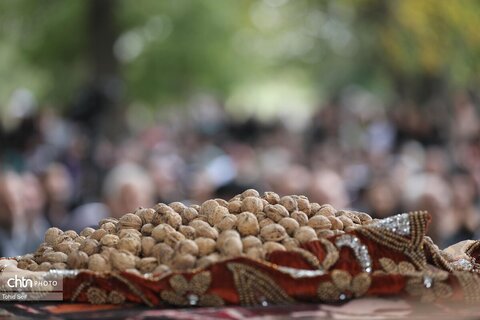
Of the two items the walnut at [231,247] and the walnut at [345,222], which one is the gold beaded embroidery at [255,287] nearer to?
the walnut at [231,247]

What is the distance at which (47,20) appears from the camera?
16188 millimetres

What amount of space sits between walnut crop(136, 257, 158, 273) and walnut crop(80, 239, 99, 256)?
148 mm

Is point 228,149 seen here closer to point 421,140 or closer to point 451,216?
point 421,140

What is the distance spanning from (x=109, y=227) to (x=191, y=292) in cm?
42

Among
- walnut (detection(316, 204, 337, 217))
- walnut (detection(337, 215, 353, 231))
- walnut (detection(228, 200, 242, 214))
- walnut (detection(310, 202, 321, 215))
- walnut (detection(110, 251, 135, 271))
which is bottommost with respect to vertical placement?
walnut (detection(110, 251, 135, 271))

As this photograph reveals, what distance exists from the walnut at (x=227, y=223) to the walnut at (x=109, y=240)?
270 millimetres

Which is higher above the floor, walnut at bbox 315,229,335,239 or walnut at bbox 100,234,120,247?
walnut at bbox 100,234,120,247

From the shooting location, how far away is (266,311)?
2.37m

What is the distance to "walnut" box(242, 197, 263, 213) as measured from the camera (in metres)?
2.64

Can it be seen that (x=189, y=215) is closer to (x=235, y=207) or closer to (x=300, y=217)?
(x=235, y=207)

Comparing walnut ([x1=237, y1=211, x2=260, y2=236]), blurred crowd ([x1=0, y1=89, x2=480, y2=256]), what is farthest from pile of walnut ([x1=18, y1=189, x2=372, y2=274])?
blurred crowd ([x1=0, y1=89, x2=480, y2=256])

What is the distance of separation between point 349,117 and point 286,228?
1802 centimetres

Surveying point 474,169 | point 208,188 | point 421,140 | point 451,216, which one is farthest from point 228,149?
point 451,216

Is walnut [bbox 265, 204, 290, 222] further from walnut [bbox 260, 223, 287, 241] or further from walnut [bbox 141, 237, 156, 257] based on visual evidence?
walnut [bbox 141, 237, 156, 257]
